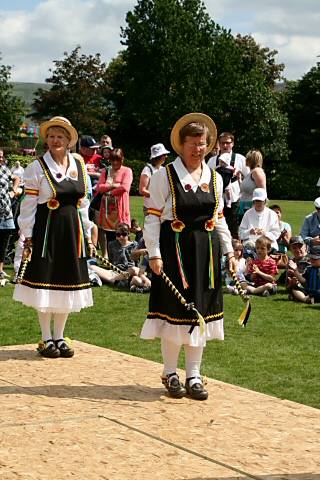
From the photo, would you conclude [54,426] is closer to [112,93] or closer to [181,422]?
[181,422]

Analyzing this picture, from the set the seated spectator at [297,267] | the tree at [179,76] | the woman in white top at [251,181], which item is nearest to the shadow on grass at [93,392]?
the seated spectator at [297,267]

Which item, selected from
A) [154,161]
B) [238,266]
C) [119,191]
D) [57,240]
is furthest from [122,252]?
[57,240]

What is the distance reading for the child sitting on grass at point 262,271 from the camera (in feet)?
38.8

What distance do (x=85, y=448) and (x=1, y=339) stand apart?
395cm

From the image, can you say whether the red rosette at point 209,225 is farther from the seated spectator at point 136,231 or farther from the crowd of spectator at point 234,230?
the seated spectator at point 136,231

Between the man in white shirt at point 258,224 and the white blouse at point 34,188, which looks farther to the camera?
the man in white shirt at point 258,224

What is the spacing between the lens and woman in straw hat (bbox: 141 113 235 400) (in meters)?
6.36

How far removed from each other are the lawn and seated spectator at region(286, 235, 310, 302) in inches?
7.9

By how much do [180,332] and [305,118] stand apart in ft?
169

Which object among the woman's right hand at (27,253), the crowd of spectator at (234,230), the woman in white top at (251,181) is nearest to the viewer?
the woman's right hand at (27,253)

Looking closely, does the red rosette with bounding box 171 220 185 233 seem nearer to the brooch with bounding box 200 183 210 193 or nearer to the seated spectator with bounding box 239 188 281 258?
the brooch with bounding box 200 183 210 193

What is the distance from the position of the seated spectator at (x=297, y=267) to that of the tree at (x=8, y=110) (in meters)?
33.5

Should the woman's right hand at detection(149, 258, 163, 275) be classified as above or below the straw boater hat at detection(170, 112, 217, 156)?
below

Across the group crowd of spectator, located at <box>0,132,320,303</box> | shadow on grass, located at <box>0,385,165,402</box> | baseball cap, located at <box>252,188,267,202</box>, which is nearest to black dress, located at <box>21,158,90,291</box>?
shadow on grass, located at <box>0,385,165,402</box>
